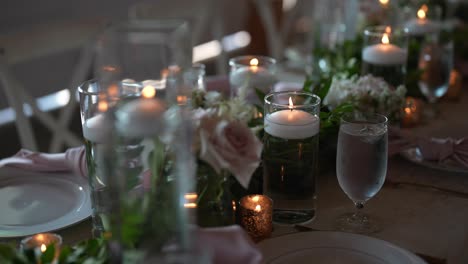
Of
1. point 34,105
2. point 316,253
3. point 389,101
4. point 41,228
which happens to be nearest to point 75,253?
point 41,228

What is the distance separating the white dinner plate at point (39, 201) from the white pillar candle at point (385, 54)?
802mm

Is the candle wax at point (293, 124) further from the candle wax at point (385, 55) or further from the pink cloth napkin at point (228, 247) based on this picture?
the candle wax at point (385, 55)

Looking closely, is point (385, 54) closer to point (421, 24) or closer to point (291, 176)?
point (421, 24)

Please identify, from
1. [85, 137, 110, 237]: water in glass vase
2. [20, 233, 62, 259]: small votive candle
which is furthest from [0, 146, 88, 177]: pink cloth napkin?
[20, 233, 62, 259]: small votive candle

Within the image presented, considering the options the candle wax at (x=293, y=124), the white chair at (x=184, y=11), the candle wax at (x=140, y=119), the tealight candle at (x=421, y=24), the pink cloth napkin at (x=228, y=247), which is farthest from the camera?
the white chair at (x=184, y=11)

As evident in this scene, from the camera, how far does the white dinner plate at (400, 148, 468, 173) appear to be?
129cm

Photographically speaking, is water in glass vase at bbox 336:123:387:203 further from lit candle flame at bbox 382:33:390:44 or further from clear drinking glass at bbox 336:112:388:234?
lit candle flame at bbox 382:33:390:44

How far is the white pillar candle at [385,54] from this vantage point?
5.09 ft

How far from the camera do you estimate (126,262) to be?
74 centimetres

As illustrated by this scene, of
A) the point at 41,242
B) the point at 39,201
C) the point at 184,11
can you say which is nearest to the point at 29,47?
the point at 184,11

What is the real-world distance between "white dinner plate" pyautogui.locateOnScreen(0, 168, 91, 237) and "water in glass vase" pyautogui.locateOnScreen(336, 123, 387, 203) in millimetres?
479

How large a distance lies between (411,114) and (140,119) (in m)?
1.06

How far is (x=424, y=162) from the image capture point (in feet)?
4.31

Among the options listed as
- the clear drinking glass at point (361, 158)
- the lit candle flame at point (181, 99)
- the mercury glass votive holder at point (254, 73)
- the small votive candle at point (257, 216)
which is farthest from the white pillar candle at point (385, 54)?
the lit candle flame at point (181, 99)
